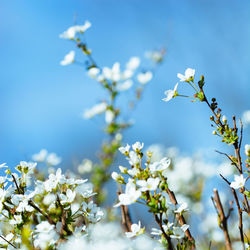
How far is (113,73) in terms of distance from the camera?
2.23 meters

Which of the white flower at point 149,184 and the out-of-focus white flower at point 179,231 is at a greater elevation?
the white flower at point 149,184

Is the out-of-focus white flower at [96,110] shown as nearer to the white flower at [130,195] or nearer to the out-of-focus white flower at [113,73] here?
the out-of-focus white flower at [113,73]

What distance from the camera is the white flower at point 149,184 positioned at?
61 centimetres

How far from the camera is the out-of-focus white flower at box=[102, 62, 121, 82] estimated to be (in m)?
2.19

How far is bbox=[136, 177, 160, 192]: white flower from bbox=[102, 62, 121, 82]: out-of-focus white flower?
1.63 m

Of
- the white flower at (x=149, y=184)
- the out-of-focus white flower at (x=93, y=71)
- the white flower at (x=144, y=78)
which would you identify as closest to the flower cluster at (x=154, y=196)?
the white flower at (x=149, y=184)

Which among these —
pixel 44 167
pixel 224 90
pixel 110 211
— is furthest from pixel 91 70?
pixel 224 90

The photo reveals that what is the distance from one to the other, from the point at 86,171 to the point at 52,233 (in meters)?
2.08

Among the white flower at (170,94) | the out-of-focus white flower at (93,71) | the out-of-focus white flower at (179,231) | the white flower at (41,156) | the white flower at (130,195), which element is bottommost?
the out-of-focus white flower at (179,231)

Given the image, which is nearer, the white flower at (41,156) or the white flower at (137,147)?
the white flower at (137,147)

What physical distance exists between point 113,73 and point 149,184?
5.48ft

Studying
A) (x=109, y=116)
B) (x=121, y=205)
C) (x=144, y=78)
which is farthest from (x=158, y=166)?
(x=144, y=78)

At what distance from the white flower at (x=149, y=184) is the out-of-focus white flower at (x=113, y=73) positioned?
64.2 inches

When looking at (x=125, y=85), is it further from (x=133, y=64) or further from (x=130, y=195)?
(x=130, y=195)
